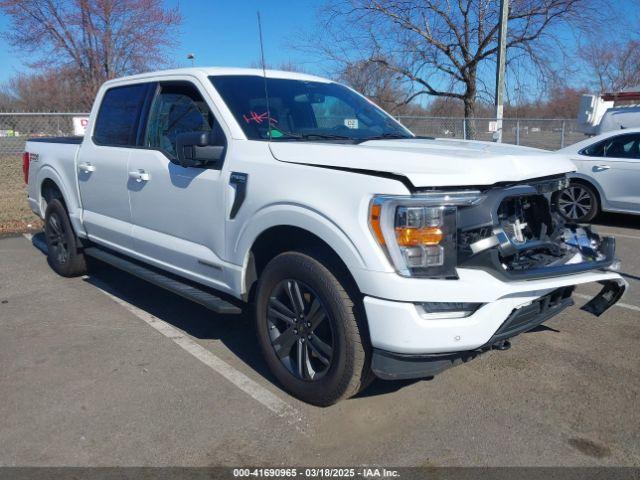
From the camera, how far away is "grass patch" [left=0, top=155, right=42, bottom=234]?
892 cm

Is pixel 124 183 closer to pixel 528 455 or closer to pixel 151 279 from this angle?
pixel 151 279

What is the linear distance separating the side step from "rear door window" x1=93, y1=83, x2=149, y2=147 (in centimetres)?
99

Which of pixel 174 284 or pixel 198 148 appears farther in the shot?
pixel 174 284

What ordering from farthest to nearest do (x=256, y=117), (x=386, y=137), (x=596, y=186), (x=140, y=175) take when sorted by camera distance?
(x=596, y=186) < (x=140, y=175) < (x=386, y=137) < (x=256, y=117)

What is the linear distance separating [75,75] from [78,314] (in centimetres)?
1925

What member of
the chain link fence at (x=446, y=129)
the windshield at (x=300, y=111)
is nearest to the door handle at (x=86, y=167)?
the windshield at (x=300, y=111)

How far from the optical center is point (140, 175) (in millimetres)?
4344

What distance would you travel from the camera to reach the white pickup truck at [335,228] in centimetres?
276

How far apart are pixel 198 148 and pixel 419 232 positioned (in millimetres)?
1620

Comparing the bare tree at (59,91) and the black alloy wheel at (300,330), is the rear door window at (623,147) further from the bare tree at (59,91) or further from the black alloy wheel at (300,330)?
the bare tree at (59,91)

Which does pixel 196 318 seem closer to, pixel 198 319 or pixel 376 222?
pixel 198 319

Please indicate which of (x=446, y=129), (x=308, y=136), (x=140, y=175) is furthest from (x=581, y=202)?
(x=446, y=129)

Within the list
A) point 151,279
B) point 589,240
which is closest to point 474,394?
point 589,240

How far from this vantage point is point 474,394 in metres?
3.50
